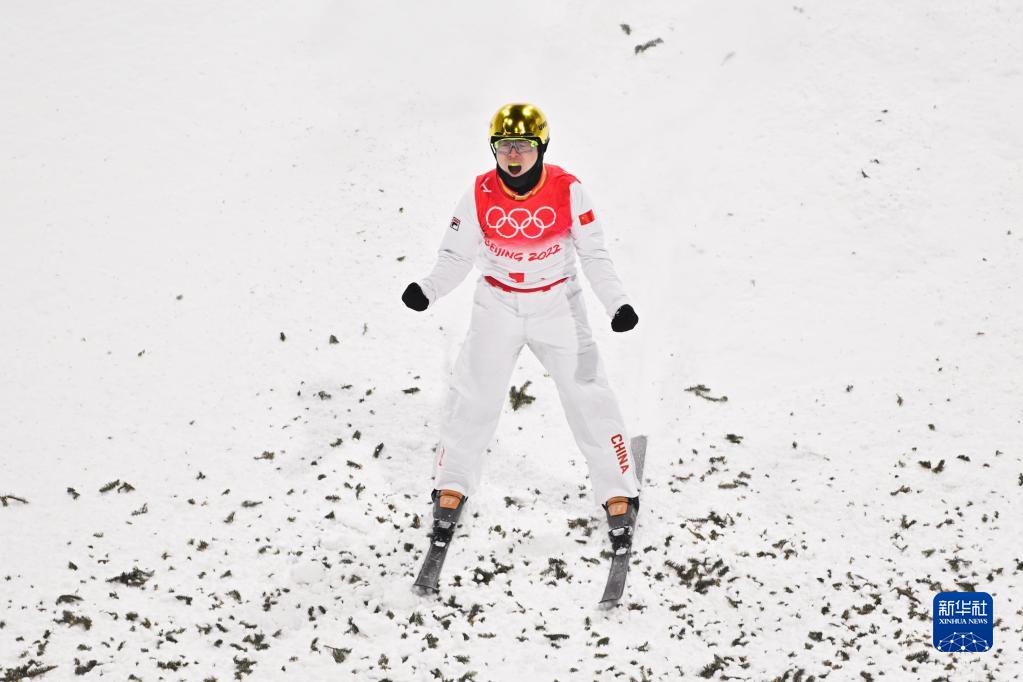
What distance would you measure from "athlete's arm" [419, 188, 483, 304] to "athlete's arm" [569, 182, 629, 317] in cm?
62

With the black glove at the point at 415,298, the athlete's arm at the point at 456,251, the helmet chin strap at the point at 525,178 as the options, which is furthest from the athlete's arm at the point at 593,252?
the black glove at the point at 415,298

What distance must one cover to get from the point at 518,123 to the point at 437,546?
271 centimetres

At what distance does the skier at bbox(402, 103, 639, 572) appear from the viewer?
20.2 feet

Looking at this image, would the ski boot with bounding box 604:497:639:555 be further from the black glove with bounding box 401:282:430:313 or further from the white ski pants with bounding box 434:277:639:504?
the black glove with bounding box 401:282:430:313

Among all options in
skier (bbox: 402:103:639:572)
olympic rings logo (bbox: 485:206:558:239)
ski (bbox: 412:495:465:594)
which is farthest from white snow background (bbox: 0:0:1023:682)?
olympic rings logo (bbox: 485:206:558:239)

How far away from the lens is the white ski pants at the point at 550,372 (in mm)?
6488

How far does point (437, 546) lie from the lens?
6566mm

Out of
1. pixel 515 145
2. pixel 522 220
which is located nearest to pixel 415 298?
pixel 522 220

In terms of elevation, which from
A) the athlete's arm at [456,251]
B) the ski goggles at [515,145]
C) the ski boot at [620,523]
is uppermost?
the ski goggles at [515,145]

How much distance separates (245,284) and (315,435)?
1.91 m

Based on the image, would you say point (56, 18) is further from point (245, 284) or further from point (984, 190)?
point (984, 190)

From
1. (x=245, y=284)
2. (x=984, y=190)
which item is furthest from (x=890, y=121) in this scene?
(x=245, y=284)

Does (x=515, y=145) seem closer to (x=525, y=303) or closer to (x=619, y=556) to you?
(x=525, y=303)

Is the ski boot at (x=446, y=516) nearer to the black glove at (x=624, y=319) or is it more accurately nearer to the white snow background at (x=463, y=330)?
the white snow background at (x=463, y=330)
